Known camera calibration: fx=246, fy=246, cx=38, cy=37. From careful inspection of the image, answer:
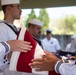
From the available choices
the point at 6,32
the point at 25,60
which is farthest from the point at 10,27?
the point at 25,60

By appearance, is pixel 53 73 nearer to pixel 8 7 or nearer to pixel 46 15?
pixel 8 7

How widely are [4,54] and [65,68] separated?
40cm

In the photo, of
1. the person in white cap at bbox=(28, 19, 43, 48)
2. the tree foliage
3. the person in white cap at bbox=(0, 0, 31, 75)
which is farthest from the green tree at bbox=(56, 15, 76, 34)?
the person in white cap at bbox=(0, 0, 31, 75)

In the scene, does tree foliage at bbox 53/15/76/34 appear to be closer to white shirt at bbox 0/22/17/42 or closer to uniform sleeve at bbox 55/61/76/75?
white shirt at bbox 0/22/17/42

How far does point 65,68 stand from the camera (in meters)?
1.54

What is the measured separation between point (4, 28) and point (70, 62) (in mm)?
861

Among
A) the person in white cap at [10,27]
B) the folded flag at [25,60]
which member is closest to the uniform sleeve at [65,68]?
the folded flag at [25,60]

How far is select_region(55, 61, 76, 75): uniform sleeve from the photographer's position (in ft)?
5.00

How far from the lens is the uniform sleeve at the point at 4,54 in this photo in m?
1.52

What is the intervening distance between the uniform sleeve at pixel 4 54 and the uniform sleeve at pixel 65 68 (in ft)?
1.10

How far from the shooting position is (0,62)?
5.71 feet

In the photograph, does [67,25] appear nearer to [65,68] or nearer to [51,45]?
[51,45]

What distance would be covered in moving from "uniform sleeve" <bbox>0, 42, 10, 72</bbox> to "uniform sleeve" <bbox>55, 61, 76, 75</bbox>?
0.34 meters

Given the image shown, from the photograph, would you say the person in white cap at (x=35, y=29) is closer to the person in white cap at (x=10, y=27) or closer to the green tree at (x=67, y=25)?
the person in white cap at (x=10, y=27)
